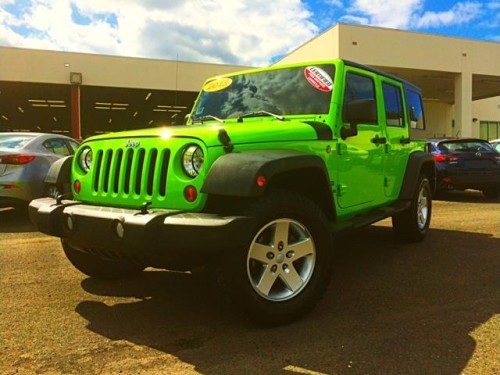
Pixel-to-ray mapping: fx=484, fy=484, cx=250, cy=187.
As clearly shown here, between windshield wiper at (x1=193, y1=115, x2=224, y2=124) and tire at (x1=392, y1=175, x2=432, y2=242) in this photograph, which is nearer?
windshield wiper at (x1=193, y1=115, x2=224, y2=124)

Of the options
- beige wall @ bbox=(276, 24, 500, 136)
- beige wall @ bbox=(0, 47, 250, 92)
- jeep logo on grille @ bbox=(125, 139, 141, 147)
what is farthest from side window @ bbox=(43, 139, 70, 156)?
beige wall @ bbox=(0, 47, 250, 92)

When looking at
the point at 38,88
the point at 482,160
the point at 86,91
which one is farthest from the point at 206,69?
the point at 482,160

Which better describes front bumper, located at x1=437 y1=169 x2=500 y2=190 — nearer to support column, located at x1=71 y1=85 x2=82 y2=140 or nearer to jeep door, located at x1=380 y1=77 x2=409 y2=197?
jeep door, located at x1=380 y1=77 x2=409 y2=197

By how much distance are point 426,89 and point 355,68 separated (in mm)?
29775

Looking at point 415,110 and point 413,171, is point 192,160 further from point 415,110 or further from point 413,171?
point 415,110

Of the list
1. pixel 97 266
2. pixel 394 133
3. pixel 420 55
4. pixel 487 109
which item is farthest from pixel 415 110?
pixel 487 109

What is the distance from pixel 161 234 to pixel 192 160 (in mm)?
583

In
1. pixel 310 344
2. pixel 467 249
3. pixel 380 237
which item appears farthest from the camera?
pixel 380 237

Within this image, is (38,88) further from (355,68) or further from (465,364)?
(465,364)

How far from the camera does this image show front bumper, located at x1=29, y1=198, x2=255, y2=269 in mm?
2859

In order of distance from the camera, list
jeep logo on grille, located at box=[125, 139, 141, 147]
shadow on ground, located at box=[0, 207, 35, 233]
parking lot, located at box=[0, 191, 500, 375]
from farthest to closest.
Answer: shadow on ground, located at box=[0, 207, 35, 233]
jeep logo on grille, located at box=[125, 139, 141, 147]
parking lot, located at box=[0, 191, 500, 375]


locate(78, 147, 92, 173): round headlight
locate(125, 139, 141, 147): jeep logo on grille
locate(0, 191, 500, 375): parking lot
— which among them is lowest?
locate(0, 191, 500, 375): parking lot

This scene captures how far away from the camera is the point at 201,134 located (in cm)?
323

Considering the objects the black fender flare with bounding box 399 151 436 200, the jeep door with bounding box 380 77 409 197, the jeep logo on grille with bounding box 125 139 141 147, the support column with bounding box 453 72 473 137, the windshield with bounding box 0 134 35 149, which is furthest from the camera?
the support column with bounding box 453 72 473 137
